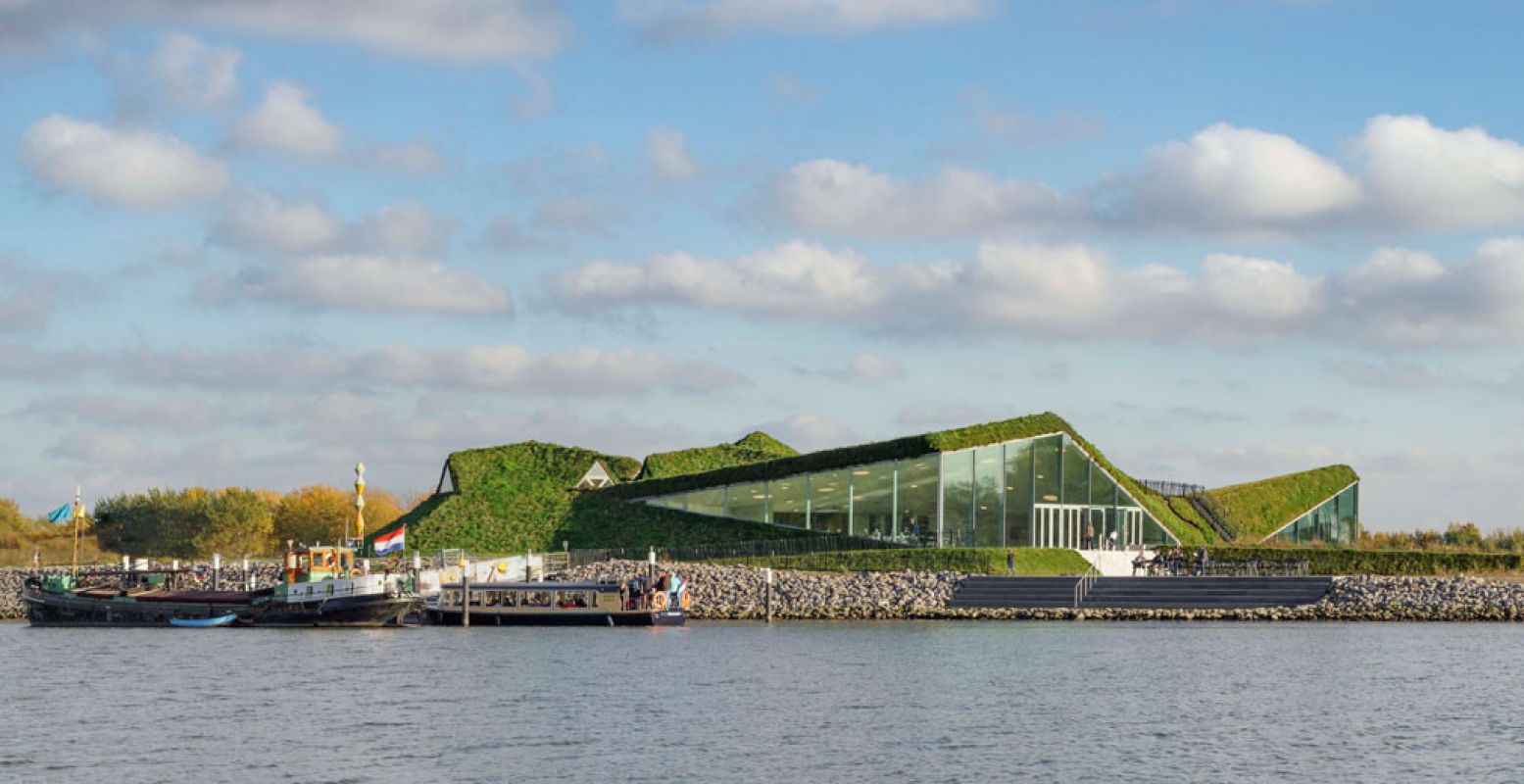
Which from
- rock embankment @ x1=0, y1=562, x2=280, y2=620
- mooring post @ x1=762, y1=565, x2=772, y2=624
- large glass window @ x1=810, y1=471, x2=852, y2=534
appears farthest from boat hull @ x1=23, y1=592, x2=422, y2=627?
large glass window @ x1=810, y1=471, x2=852, y2=534

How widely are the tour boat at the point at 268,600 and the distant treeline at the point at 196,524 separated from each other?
94.6 feet

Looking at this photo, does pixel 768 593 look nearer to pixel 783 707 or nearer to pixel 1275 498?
pixel 783 707

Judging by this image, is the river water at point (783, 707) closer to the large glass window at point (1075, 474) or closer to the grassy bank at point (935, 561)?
the grassy bank at point (935, 561)

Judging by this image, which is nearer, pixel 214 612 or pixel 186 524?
pixel 214 612

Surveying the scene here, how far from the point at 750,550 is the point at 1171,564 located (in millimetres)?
18711

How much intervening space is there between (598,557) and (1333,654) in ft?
125

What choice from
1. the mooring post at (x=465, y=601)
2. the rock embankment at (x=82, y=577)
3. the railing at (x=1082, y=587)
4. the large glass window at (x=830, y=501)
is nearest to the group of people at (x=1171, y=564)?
the railing at (x=1082, y=587)

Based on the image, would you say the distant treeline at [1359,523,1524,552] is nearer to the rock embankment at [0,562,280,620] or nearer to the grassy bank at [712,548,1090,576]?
the grassy bank at [712,548,1090,576]

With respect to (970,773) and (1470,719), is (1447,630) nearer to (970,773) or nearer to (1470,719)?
(1470,719)

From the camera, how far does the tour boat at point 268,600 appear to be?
217 ft

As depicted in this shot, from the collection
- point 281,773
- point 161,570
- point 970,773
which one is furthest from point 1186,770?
point 161,570

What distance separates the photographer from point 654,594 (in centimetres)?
6500

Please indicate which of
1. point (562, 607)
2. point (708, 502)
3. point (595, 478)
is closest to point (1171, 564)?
point (708, 502)

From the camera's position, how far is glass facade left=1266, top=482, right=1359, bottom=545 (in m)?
93.9
